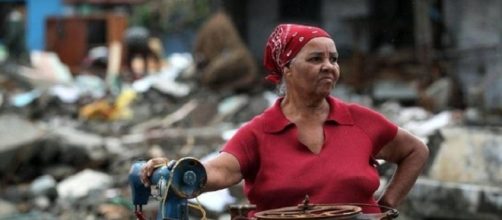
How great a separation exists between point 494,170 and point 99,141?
7.85 m

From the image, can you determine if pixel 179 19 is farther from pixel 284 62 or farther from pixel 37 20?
pixel 284 62

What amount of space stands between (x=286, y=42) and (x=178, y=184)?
0.70 metres

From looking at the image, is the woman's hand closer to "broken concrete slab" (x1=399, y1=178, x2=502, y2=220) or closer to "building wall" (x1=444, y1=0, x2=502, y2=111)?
"broken concrete slab" (x1=399, y1=178, x2=502, y2=220)

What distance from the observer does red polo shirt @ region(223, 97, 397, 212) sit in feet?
11.5

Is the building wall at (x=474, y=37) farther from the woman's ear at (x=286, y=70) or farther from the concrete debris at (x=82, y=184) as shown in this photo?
the woman's ear at (x=286, y=70)

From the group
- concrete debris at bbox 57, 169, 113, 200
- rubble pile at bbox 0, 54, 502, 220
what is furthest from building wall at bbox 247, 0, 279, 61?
concrete debris at bbox 57, 169, 113, 200

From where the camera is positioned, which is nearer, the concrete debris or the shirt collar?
the shirt collar

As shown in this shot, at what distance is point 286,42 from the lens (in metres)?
3.63

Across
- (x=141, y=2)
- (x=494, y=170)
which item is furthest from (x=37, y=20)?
(x=494, y=170)

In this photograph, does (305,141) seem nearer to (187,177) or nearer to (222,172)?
(222,172)

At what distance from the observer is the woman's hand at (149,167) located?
330 centimetres

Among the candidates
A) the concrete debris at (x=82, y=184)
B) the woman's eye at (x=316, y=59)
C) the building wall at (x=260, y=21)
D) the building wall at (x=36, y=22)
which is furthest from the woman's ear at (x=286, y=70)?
the building wall at (x=36, y=22)

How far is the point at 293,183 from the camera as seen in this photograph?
138 inches

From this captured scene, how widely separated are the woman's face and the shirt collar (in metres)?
0.09
